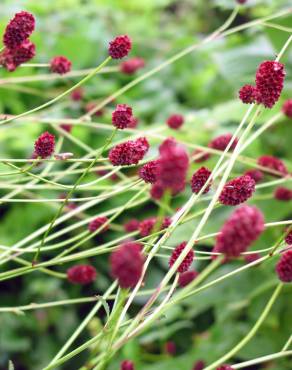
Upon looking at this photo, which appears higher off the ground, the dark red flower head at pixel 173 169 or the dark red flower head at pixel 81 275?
the dark red flower head at pixel 173 169

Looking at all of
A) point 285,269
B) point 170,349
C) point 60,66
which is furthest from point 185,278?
point 170,349

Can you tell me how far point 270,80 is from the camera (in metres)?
0.69

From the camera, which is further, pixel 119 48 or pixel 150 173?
pixel 119 48

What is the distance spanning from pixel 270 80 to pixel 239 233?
27cm

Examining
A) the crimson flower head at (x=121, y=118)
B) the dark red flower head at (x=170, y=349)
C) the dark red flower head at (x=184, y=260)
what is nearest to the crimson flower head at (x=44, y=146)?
the crimson flower head at (x=121, y=118)

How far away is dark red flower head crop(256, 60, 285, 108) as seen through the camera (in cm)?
69

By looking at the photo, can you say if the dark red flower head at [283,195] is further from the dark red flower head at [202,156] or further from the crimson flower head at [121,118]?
the crimson flower head at [121,118]

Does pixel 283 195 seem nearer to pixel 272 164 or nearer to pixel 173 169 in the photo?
pixel 272 164

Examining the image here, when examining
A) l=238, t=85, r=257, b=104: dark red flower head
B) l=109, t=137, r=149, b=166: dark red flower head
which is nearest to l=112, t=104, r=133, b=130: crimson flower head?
l=109, t=137, r=149, b=166: dark red flower head

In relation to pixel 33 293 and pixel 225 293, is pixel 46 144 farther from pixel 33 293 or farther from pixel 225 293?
pixel 33 293

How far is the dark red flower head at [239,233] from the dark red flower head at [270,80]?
254 mm

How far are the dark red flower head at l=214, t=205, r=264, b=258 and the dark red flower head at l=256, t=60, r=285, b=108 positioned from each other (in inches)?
10.0

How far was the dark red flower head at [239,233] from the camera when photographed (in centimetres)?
47

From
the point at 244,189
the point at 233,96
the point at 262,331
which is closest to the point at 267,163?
the point at 244,189
